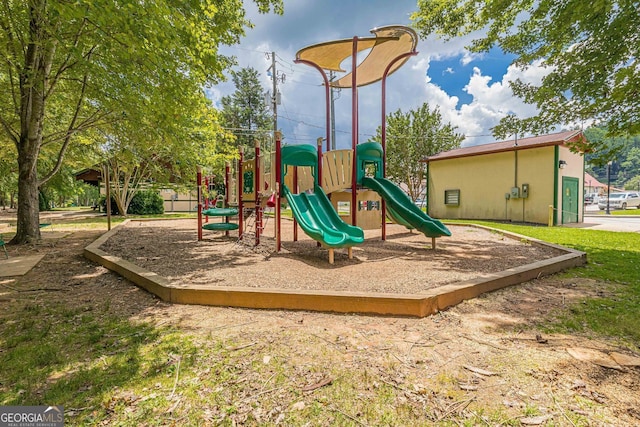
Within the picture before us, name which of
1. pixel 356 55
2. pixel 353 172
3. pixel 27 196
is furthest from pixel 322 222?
pixel 27 196

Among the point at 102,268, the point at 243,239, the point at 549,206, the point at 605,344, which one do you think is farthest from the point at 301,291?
the point at 549,206

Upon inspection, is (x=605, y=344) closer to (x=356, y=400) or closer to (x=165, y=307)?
(x=356, y=400)

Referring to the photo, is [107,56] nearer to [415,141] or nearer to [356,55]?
[356,55]

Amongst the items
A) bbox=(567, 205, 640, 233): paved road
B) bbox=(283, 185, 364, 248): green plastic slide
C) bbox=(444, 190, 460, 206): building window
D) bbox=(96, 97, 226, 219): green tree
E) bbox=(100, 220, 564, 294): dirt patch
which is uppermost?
bbox=(96, 97, 226, 219): green tree

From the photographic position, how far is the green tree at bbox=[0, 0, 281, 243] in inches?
139

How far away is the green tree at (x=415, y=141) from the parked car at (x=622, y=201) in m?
15.9

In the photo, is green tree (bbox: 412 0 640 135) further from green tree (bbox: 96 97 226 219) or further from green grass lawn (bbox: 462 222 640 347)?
green tree (bbox: 96 97 226 219)

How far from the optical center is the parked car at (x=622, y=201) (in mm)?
28100

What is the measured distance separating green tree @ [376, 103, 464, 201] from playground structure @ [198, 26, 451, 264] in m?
15.6

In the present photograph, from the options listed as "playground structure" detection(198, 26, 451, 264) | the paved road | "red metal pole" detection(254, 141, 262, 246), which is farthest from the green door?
"red metal pole" detection(254, 141, 262, 246)

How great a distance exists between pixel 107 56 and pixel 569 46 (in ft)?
31.4

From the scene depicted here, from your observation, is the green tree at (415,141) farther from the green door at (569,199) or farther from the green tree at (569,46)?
the green tree at (569,46)

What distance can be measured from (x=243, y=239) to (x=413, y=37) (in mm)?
6208

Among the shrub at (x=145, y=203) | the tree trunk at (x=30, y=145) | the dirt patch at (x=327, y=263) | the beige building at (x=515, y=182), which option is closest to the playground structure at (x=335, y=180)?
the dirt patch at (x=327, y=263)
